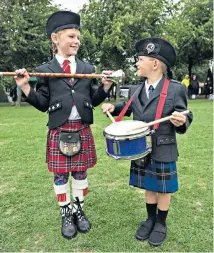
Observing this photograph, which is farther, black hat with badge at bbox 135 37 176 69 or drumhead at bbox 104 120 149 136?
black hat with badge at bbox 135 37 176 69

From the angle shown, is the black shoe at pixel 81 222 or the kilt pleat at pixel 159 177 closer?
the kilt pleat at pixel 159 177

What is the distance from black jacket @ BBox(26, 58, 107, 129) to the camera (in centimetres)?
270

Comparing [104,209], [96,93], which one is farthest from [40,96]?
[104,209]

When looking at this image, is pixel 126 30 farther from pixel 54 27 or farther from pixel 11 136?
pixel 54 27

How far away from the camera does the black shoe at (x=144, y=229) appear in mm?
2812

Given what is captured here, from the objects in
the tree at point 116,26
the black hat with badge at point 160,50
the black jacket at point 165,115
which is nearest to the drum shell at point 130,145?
the black jacket at point 165,115

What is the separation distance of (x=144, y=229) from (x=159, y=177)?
22.9 inches

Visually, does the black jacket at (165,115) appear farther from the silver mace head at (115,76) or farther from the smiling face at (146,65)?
the silver mace head at (115,76)

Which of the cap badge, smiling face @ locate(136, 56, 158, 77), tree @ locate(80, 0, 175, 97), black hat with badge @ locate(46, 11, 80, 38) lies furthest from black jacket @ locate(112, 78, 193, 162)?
tree @ locate(80, 0, 175, 97)

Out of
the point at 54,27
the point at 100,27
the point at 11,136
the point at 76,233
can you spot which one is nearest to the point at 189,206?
the point at 76,233

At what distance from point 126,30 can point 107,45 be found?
5.03ft

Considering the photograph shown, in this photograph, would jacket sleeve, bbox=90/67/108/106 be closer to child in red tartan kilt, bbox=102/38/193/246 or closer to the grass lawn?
child in red tartan kilt, bbox=102/38/193/246

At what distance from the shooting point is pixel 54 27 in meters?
2.66

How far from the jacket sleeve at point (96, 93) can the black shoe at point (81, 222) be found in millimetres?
1147
